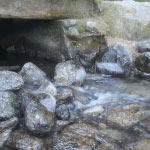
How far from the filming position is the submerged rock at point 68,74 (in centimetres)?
635

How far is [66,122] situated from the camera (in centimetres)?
446

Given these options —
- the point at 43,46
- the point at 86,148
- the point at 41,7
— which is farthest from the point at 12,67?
the point at 86,148

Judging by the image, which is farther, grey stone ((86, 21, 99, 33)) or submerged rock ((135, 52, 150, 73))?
grey stone ((86, 21, 99, 33))

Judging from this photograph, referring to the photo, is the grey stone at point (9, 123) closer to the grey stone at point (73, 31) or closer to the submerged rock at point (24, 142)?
the submerged rock at point (24, 142)

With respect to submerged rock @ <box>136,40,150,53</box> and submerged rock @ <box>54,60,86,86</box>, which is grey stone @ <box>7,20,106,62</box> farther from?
submerged rock @ <box>136,40,150,53</box>

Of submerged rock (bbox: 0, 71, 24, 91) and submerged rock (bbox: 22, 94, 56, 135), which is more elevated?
submerged rock (bbox: 0, 71, 24, 91)

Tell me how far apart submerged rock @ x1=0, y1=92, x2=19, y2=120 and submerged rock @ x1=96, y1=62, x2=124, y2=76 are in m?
3.20

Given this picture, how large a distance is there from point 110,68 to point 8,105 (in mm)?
3589

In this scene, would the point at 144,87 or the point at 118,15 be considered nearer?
the point at 144,87

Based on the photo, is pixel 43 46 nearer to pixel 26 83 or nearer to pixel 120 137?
pixel 26 83

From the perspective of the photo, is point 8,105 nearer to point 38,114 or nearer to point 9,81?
point 38,114

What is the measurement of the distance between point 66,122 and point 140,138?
1.26 meters

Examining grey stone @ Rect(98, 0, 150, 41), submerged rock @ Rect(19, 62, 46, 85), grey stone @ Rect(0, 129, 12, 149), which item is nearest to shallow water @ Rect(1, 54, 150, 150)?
submerged rock @ Rect(19, 62, 46, 85)

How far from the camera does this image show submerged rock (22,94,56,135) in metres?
4.11
